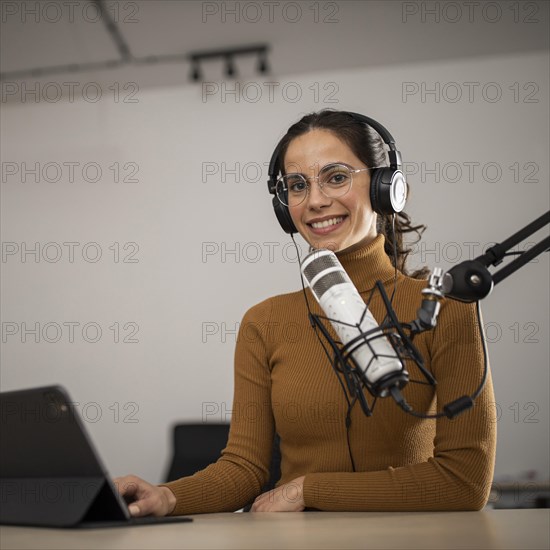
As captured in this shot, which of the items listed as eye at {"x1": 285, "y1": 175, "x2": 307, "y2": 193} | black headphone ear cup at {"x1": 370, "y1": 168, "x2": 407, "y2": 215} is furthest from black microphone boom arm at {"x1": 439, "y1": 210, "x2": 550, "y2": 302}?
eye at {"x1": 285, "y1": 175, "x2": 307, "y2": 193}

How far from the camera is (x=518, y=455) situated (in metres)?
3.42

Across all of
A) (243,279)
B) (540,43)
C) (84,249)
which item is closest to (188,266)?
(243,279)

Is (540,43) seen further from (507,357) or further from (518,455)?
(518,455)

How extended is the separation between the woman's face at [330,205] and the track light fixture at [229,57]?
233 cm

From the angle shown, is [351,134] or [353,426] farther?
[351,134]

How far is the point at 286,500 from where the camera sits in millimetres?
1233

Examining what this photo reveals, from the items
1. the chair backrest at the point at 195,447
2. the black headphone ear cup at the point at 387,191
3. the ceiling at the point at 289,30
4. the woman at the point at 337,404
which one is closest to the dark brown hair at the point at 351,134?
the woman at the point at 337,404

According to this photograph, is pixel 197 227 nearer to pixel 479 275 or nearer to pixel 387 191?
pixel 387 191

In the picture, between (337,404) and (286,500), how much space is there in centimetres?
23

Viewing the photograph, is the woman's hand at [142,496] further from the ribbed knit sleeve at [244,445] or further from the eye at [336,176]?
the eye at [336,176]

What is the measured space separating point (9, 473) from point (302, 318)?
72 cm

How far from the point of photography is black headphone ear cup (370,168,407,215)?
141 cm

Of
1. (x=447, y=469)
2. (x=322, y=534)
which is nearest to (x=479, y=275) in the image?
(x=322, y=534)

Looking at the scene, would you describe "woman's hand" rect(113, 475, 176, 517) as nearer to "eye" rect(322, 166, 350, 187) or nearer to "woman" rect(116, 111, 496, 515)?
"woman" rect(116, 111, 496, 515)
